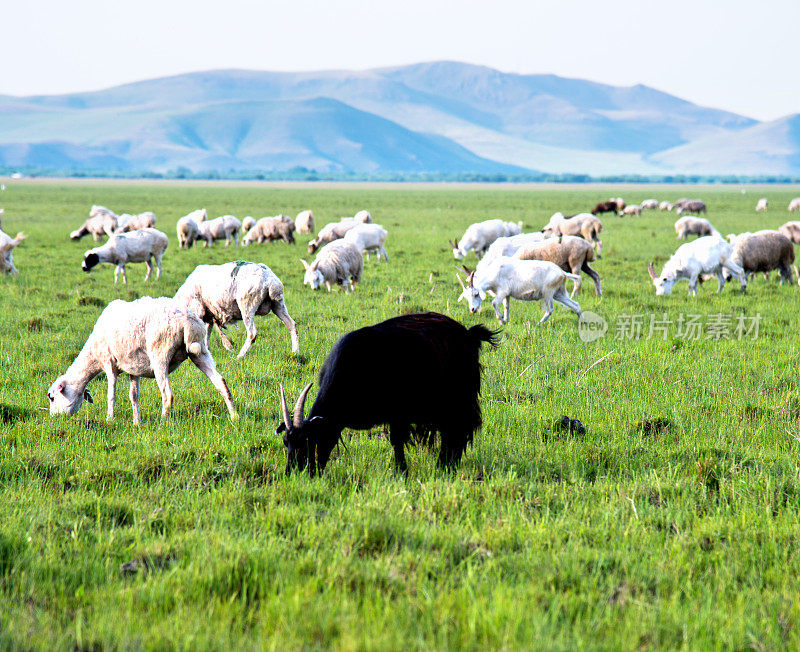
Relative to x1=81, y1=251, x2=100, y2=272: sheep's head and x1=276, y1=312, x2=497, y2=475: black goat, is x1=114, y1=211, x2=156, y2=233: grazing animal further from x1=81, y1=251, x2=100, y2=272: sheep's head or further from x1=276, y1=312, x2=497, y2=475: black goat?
x1=276, y1=312, x2=497, y2=475: black goat

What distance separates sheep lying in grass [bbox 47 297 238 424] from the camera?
728 centimetres

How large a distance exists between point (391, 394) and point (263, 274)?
5716 mm

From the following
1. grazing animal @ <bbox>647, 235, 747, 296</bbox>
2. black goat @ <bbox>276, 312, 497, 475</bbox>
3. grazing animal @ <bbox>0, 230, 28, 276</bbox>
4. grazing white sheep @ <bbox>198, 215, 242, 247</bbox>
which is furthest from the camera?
grazing white sheep @ <bbox>198, 215, 242, 247</bbox>

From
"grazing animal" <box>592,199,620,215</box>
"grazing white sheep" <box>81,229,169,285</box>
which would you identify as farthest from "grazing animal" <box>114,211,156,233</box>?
"grazing animal" <box>592,199,620,215</box>

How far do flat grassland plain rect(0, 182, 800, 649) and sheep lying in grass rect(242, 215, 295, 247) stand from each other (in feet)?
65.5

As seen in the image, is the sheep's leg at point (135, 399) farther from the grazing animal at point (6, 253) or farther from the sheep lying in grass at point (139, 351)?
the grazing animal at point (6, 253)

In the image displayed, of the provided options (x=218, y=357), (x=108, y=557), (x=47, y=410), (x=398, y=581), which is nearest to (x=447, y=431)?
(x=398, y=581)

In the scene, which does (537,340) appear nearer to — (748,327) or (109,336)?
(748,327)

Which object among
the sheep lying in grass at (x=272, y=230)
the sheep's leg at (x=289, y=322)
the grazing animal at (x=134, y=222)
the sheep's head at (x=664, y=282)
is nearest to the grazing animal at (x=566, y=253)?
the sheep's head at (x=664, y=282)

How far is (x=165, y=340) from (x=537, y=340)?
6158 mm

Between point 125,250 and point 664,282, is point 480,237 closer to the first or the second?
point 664,282

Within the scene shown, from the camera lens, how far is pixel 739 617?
3.63 meters

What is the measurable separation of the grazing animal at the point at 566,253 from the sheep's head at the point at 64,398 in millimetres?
11072

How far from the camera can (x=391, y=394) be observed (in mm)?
5645
